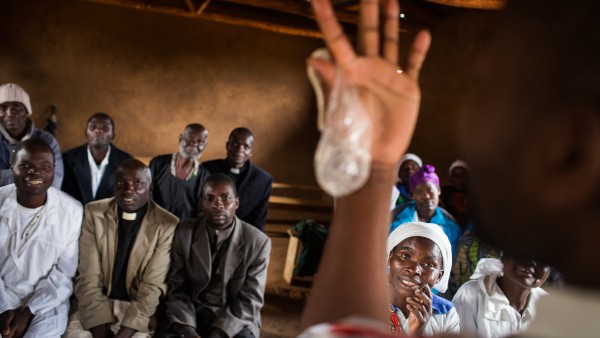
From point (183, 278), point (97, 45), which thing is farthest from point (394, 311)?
point (97, 45)

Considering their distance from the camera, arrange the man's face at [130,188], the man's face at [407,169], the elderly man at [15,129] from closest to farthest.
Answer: the man's face at [130,188] → the elderly man at [15,129] → the man's face at [407,169]

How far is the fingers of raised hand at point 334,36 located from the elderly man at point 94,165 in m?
4.39

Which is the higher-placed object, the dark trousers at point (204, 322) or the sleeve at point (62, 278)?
the sleeve at point (62, 278)

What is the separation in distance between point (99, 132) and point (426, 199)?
282 centimetres

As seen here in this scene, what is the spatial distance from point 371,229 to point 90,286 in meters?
3.12

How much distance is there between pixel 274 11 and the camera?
31.0ft

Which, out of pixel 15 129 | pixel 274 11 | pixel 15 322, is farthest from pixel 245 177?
pixel 274 11

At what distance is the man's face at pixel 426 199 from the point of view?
4.53 metres

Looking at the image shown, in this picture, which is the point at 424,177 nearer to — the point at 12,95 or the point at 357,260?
the point at 12,95

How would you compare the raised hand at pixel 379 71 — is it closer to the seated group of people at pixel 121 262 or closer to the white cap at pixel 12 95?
the seated group of people at pixel 121 262

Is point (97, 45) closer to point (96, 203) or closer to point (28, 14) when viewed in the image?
point (28, 14)

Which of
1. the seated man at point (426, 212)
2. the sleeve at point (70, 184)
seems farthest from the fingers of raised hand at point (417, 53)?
the sleeve at point (70, 184)

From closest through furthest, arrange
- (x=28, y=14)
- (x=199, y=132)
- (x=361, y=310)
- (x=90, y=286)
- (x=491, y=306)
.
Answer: (x=361, y=310) → (x=491, y=306) → (x=90, y=286) → (x=199, y=132) → (x=28, y=14)

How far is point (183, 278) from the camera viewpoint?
379 cm
